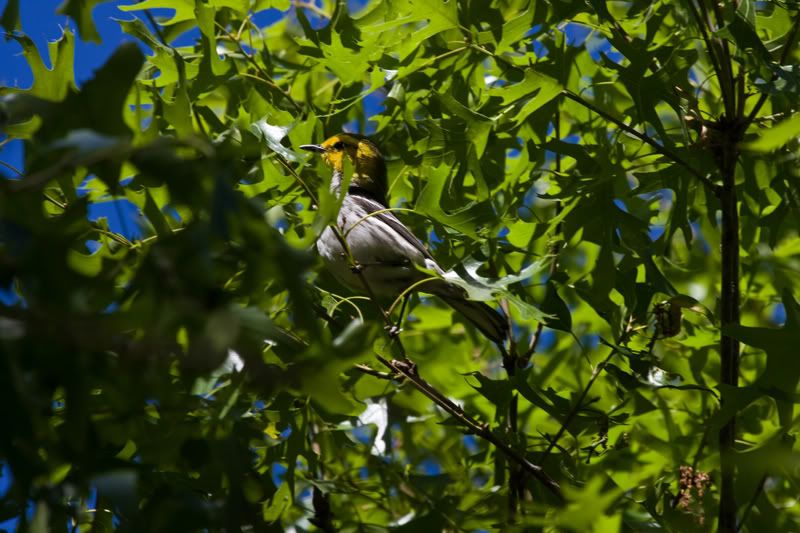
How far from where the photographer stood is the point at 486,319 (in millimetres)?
3879

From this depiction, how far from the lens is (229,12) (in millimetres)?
3934

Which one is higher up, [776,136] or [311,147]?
[776,136]

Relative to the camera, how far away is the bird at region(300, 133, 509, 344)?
12.7 ft

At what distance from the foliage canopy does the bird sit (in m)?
0.14

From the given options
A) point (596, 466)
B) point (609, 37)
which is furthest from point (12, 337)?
point (609, 37)

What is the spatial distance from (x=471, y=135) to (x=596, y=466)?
113 cm

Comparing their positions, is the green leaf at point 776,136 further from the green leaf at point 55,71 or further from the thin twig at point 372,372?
the green leaf at point 55,71

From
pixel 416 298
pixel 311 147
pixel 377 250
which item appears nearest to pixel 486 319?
pixel 416 298

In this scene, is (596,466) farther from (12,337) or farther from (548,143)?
(12,337)

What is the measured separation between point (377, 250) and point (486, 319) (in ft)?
2.23

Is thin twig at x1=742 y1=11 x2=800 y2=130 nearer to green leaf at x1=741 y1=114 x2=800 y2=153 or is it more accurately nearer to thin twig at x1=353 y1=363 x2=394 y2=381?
thin twig at x1=353 y1=363 x2=394 y2=381

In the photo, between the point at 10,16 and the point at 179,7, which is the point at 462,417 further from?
the point at 179,7

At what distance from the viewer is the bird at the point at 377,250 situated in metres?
3.88

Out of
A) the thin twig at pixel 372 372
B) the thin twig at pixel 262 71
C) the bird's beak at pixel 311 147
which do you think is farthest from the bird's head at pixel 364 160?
the thin twig at pixel 372 372
